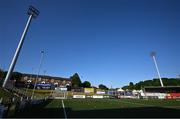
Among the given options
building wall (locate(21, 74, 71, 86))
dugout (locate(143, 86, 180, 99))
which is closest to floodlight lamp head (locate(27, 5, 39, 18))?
dugout (locate(143, 86, 180, 99))

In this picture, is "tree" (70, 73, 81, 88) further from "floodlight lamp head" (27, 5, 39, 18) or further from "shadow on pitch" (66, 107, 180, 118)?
"shadow on pitch" (66, 107, 180, 118)

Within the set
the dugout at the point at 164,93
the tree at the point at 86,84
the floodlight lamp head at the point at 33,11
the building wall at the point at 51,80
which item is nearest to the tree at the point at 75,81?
the building wall at the point at 51,80

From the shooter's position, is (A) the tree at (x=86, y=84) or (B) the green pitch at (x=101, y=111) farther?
(A) the tree at (x=86, y=84)

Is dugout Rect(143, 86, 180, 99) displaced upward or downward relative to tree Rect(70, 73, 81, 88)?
downward

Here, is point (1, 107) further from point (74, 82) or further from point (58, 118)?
point (74, 82)

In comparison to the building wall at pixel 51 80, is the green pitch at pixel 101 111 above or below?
below

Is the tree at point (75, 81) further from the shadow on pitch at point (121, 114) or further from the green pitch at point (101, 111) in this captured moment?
the shadow on pitch at point (121, 114)

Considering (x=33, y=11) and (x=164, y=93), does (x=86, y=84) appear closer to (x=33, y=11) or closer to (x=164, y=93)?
(x=164, y=93)

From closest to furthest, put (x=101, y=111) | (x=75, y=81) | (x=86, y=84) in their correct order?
(x=101, y=111) < (x=75, y=81) < (x=86, y=84)

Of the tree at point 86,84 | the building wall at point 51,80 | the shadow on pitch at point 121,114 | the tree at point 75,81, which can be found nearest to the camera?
the shadow on pitch at point 121,114

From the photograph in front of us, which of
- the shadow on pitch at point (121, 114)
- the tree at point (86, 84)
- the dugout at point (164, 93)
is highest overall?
the tree at point (86, 84)

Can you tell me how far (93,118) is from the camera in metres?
17.5

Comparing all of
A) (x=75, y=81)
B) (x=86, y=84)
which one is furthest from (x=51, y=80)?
(x=86, y=84)

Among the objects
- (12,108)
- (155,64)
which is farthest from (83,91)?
(12,108)
